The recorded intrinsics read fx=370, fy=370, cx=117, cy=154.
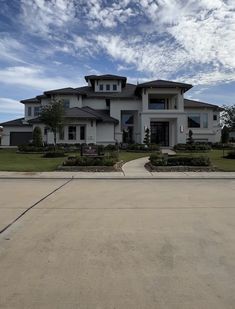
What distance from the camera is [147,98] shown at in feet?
144

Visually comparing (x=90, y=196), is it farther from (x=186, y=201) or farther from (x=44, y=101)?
(x=44, y=101)

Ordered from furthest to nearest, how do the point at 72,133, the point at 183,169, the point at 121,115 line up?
1. the point at 121,115
2. the point at 72,133
3. the point at 183,169

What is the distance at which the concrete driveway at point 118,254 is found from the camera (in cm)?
437

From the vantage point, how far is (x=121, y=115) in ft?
154

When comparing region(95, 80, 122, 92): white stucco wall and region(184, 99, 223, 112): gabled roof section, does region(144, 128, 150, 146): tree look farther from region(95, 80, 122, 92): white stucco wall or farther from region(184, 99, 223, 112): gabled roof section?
region(95, 80, 122, 92): white stucco wall

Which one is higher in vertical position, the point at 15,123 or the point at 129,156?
the point at 15,123

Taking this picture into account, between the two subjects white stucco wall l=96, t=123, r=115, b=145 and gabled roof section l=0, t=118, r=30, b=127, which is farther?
gabled roof section l=0, t=118, r=30, b=127

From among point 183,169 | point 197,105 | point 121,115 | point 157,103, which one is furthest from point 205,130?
point 183,169

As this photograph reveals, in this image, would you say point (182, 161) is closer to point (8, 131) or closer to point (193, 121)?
point (193, 121)

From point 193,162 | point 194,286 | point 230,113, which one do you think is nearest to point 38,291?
point 194,286

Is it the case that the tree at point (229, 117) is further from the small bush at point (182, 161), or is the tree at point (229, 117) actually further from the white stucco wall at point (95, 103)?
the white stucco wall at point (95, 103)

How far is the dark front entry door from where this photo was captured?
1822 inches

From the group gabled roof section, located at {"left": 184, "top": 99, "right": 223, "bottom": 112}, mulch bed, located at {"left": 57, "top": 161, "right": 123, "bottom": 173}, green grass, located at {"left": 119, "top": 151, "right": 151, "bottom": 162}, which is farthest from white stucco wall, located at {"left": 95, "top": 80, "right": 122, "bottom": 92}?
mulch bed, located at {"left": 57, "top": 161, "right": 123, "bottom": 173}

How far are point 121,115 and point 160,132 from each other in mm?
5375
